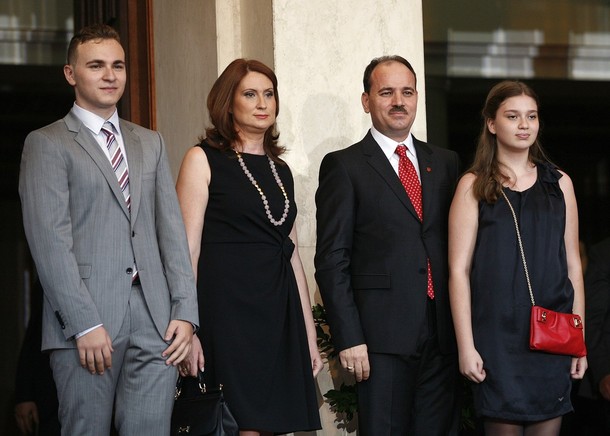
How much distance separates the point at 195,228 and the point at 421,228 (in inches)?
35.6

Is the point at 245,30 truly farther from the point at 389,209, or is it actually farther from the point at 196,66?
the point at 389,209

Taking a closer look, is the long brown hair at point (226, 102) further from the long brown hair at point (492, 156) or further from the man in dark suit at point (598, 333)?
the man in dark suit at point (598, 333)

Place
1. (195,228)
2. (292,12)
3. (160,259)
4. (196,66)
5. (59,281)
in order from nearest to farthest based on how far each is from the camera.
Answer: (59,281), (160,259), (195,228), (292,12), (196,66)

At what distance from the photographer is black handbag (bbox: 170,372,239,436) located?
4.03m

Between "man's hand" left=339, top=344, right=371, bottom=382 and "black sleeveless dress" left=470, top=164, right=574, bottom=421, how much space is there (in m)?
0.43

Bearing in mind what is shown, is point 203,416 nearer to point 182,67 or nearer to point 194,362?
point 194,362

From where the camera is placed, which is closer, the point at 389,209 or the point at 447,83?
the point at 389,209

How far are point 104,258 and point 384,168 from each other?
1.33 metres

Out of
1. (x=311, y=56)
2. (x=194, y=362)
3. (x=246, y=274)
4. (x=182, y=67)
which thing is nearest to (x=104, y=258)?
(x=194, y=362)

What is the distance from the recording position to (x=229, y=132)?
452cm

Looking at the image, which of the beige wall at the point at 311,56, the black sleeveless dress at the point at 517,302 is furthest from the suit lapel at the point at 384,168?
the beige wall at the point at 311,56

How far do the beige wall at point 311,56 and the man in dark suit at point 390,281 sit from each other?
84 centimetres

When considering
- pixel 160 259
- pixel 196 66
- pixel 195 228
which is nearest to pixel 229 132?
pixel 195 228

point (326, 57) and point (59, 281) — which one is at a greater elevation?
point (326, 57)
